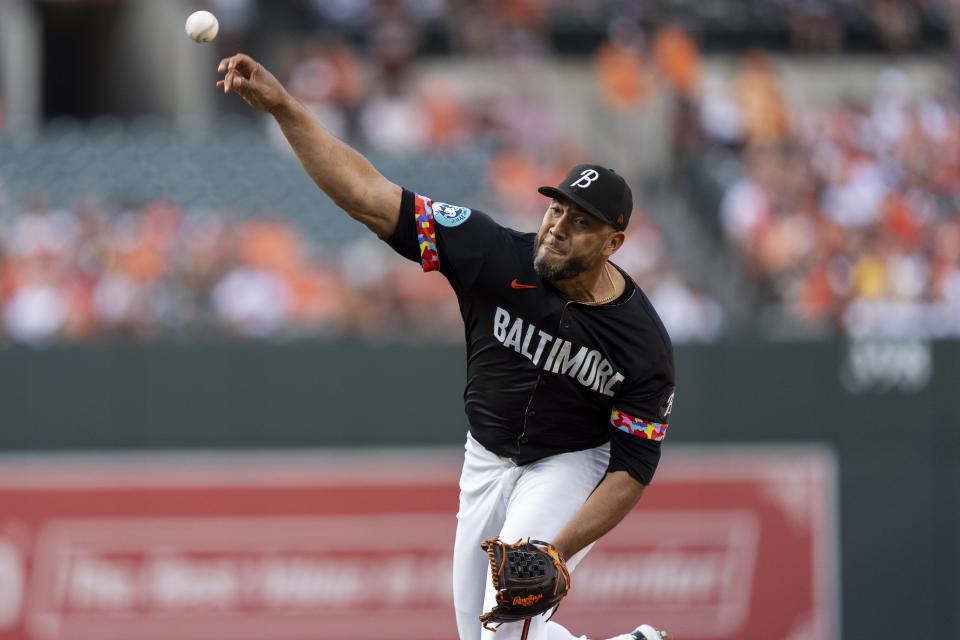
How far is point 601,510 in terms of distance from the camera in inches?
205

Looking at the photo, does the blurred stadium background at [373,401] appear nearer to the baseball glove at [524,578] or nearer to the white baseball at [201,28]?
→ the baseball glove at [524,578]

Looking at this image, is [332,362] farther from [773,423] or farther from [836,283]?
[836,283]

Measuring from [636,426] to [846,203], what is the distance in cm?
905

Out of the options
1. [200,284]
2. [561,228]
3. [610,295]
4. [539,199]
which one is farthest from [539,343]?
[539,199]

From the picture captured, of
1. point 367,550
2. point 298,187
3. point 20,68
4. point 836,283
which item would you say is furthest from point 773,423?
point 20,68

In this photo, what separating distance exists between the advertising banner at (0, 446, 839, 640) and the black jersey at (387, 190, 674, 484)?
5.12m

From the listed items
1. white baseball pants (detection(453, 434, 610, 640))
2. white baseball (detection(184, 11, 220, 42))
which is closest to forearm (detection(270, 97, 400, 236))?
white baseball (detection(184, 11, 220, 42))

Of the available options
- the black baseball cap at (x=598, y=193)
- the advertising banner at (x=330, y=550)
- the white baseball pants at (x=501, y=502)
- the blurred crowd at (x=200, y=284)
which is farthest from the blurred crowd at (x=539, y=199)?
the black baseball cap at (x=598, y=193)

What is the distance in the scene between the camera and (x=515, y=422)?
5375mm

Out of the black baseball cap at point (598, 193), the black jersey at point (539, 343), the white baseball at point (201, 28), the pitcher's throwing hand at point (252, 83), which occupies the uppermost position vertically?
the white baseball at point (201, 28)

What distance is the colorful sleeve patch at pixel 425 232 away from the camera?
16.5ft

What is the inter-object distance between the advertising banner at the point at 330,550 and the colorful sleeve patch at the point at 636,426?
16.9 feet

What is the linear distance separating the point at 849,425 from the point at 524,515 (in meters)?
6.28

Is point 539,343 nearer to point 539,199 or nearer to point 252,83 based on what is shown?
point 252,83
